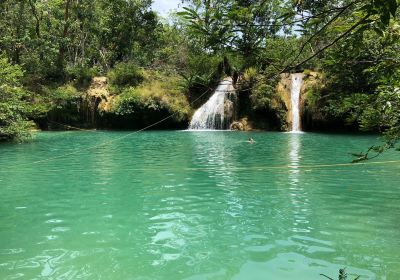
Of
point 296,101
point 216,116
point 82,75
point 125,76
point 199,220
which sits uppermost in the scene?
point 82,75

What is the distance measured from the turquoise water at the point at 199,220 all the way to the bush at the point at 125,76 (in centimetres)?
1956

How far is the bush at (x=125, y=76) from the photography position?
31719 millimetres

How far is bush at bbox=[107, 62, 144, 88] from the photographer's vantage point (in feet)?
104

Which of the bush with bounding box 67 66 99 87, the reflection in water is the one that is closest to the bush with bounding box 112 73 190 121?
the bush with bounding box 67 66 99 87

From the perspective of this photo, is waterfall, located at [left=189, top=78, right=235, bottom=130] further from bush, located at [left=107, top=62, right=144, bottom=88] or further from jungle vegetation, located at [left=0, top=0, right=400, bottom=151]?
bush, located at [left=107, top=62, right=144, bottom=88]

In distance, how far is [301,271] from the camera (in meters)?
4.75

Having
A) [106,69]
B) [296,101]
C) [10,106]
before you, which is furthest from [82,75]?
[296,101]

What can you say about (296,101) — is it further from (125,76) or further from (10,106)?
(10,106)

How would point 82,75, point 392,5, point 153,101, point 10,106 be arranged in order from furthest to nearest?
point 82,75
point 153,101
point 10,106
point 392,5

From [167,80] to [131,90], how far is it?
3045mm

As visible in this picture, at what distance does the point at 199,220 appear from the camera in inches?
266

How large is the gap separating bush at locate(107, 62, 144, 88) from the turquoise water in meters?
19.6

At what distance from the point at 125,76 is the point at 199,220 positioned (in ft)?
86.7

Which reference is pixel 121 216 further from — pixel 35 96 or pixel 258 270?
pixel 35 96
